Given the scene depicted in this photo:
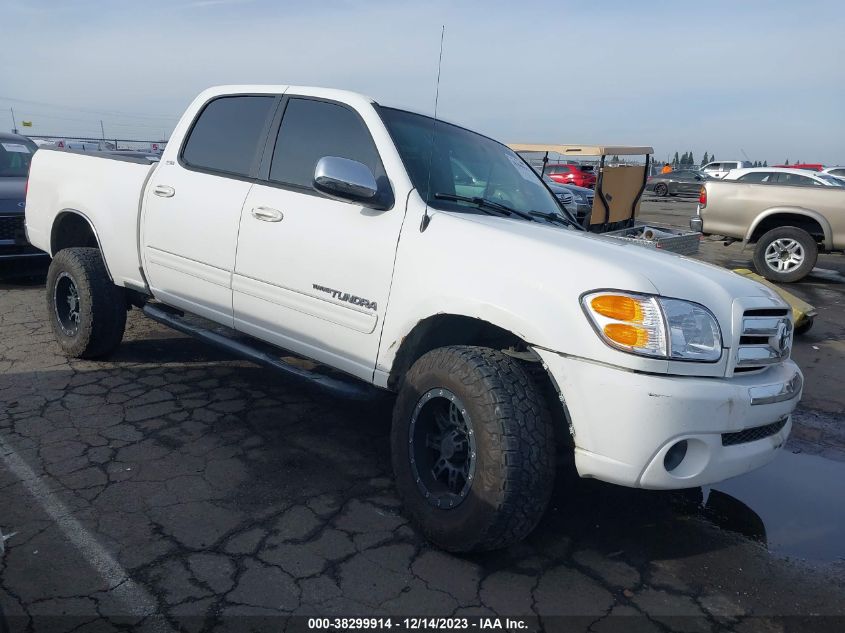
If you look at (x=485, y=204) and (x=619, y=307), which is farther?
(x=485, y=204)

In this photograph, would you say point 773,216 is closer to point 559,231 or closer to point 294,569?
point 559,231

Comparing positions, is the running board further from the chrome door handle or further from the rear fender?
the rear fender

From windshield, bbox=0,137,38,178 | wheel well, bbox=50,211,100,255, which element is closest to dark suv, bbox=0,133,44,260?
windshield, bbox=0,137,38,178

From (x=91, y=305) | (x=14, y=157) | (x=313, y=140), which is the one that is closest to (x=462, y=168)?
(x=313, y=140)

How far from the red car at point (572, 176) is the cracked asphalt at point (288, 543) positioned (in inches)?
882

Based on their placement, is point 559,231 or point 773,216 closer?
point 559,231

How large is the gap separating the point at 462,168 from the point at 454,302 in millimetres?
1142

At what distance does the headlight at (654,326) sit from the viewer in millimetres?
2469

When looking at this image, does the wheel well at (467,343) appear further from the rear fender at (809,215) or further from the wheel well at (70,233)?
the rear fender at (809,215)

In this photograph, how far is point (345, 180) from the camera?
9.98ft

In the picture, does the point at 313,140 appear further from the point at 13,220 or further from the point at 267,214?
the point at 13,220

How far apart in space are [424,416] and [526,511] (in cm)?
63

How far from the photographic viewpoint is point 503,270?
2.74 metres

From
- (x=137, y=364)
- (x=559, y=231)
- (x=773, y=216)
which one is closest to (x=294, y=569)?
(x=559, y=231)
